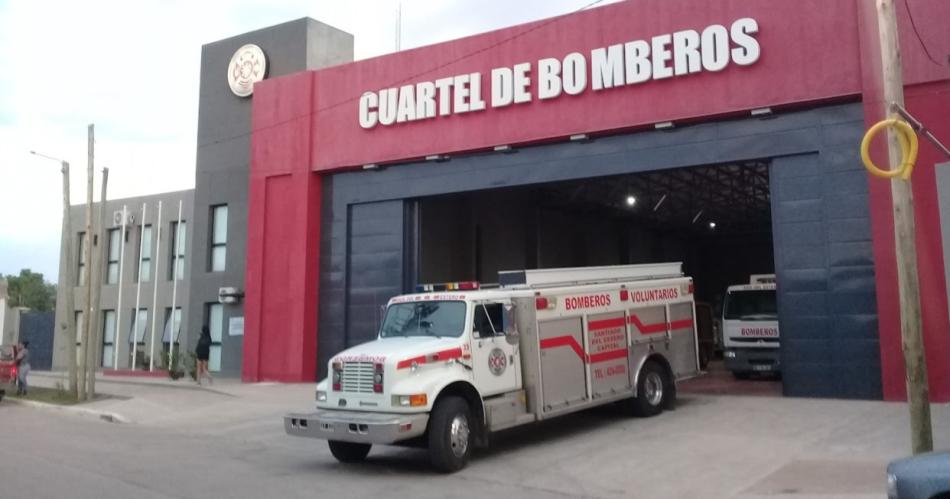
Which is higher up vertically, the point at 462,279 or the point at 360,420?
the point at 462,279

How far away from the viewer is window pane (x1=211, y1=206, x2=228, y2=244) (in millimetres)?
27188

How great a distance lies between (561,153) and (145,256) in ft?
63.3

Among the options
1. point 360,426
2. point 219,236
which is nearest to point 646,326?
point 360,426

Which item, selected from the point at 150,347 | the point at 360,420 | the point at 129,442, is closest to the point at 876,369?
the point at 360,420

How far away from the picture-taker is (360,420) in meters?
10.5

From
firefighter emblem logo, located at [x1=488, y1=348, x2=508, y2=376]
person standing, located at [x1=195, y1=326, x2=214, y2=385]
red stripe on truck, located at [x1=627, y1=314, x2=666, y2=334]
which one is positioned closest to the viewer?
firefighter emblem logo, located at [x1=488, y1=348, x2=508, y2=376]

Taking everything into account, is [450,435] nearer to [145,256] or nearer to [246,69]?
[246,69]

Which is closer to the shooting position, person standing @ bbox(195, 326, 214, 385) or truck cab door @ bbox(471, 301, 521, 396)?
truck cab door @ bbox(471, 301, 521, 396)

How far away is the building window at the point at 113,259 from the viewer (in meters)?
32.5

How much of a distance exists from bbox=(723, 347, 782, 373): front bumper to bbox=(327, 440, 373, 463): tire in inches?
478

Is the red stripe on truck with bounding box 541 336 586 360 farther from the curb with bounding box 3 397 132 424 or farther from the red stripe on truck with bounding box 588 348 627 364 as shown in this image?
the curb with bounding box 3 397 132 424

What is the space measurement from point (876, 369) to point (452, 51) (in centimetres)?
1271

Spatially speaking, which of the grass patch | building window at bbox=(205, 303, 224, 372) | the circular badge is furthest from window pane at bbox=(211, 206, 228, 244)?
the grass patch

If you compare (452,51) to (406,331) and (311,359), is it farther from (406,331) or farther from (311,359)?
(406,331)
